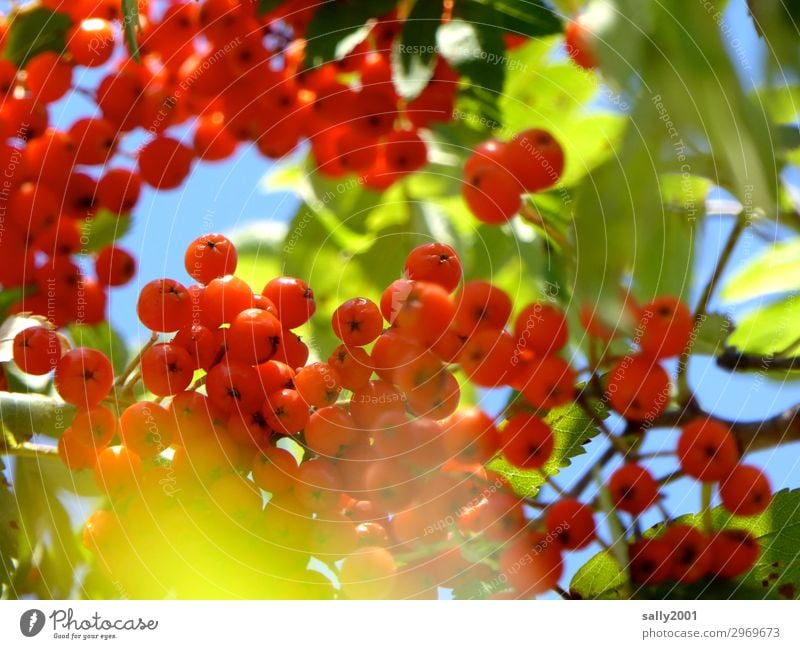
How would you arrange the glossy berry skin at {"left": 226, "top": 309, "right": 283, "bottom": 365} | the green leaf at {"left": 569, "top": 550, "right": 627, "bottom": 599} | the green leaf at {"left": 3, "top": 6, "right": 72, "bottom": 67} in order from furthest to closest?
the green leaf at {"left": 3, "top": 6, "right": 72, "bottom": 67} → the green leaf at {"left": 569, "top": 550, "right": 627, "bottom": 599} → the glossy berry skin at {"left": 226, "top": 309, "right": 283, "bottom": 365}

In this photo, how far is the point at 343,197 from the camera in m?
0.97

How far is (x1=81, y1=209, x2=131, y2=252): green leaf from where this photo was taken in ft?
2.92

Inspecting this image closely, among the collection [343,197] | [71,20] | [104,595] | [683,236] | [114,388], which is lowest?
[104,595]

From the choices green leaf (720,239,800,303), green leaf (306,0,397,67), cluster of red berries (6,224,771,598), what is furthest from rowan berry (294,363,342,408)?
green leaf (720,239,800,303)

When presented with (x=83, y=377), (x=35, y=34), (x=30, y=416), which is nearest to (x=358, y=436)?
(x=83, y=377)

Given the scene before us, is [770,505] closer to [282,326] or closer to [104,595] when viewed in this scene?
[282,326]

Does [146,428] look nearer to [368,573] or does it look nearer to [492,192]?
[368,573]

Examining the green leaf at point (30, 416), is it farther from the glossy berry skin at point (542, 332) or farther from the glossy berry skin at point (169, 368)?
the glossy berry skin at point (542, 332)

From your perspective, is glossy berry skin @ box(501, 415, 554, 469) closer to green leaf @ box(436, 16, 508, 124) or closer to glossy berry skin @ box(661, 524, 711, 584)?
glossy berry skin @ box(661, 524, 711, 584)

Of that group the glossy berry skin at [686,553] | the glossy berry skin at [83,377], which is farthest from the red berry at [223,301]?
the glossy berry skin at [686,553]

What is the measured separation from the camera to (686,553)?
0.79 metres

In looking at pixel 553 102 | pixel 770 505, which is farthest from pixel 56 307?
pixel 770 505

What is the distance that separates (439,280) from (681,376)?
0.26m

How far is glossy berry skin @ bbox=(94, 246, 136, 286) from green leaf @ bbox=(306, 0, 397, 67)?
29cm
